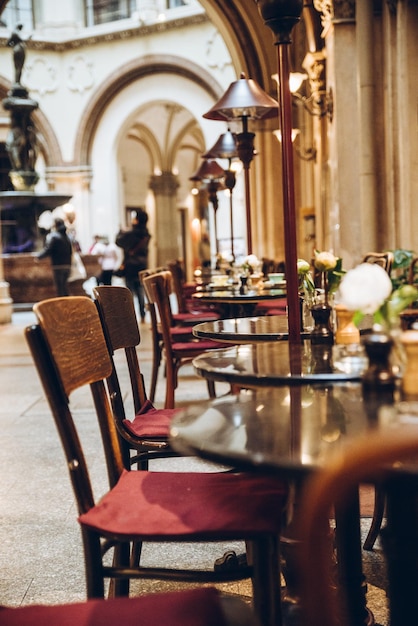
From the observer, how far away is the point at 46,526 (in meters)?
3.21

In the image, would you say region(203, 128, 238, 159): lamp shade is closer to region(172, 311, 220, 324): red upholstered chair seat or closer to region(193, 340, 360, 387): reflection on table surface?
region(172, 311, 220, 324): red upholstered chair seat

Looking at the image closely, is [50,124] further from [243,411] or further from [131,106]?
[243,411]

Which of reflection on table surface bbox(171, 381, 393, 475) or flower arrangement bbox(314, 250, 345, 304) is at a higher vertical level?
flower arrangement bbox(314, 250, 345, 304)

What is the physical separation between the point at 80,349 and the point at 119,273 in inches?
383

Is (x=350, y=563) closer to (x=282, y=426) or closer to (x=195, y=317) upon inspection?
(x=282, y=426)

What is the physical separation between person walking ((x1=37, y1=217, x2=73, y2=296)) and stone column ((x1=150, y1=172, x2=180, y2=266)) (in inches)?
466

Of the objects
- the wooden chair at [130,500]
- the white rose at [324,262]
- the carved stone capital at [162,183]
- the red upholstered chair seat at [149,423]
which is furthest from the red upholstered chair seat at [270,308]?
the carved stone capital at [162,183]

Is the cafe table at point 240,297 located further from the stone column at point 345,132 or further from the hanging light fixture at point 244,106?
the stone column at point 345,132

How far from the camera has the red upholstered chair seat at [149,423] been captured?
2.58 m

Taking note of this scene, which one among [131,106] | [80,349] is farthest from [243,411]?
[131,106]

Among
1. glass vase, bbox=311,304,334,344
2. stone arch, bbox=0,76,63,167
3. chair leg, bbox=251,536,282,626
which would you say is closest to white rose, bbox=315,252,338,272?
glass vase, bbox=311,304,334,344

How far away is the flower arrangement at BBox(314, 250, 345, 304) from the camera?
2.55 meters

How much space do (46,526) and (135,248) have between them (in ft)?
26.9

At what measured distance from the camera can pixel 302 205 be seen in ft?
41.2
